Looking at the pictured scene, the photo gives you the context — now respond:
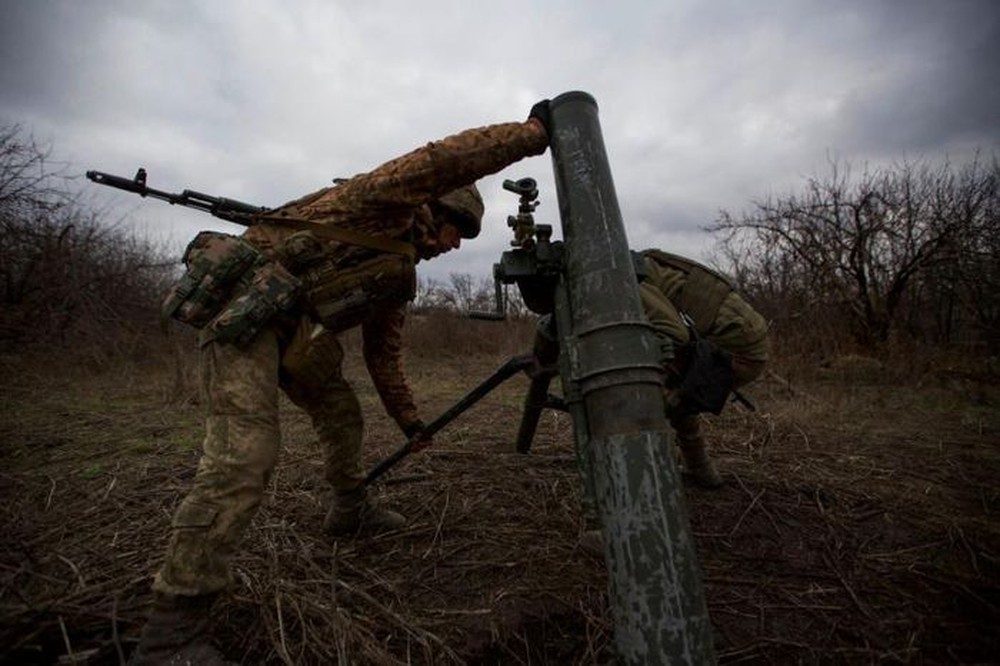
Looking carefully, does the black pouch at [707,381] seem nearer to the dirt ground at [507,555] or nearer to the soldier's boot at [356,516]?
the dirt ground at [507,555]

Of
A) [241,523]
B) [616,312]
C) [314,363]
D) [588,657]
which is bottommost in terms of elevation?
[588,657]

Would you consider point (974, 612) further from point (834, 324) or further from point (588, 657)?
point (834, 324)

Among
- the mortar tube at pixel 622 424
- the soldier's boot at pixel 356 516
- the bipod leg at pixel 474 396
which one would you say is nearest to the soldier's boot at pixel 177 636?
the soldier's boot at pixel 356 516

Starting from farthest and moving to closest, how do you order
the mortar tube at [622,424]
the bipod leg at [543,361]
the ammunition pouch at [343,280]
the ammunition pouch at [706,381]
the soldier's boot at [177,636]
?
the bipod leg at [543,361], the ammunition pouch at [706,381], the ammunition pouch at [343,280], the soldier's boot at [177,636], the mortar tube at [622,424]

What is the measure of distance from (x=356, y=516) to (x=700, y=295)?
2.23m

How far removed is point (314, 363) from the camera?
1896 mm

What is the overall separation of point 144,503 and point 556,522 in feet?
7.49

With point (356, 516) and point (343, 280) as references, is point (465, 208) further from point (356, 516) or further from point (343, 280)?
point (356, 516)

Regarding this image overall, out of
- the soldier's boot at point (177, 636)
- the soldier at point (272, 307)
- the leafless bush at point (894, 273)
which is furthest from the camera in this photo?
the leafless bush at point (894, 273)

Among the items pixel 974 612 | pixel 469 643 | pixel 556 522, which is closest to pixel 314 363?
pixel 469 643

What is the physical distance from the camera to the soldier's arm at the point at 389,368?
2.75 metres

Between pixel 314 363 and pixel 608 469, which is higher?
pixel 314 363

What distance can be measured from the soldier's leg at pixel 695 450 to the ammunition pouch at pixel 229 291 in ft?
6.97

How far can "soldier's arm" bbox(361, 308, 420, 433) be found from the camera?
275 centimetres
